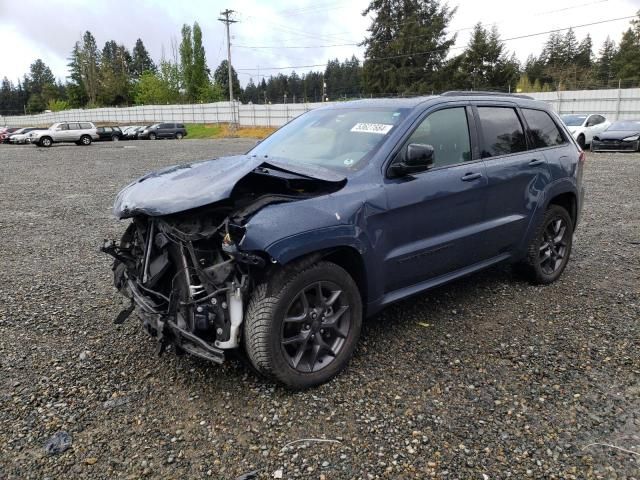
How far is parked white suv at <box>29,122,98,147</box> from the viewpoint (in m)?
34.2

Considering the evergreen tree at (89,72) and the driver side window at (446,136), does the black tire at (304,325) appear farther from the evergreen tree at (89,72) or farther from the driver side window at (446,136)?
the evergreen tree at (89,72)

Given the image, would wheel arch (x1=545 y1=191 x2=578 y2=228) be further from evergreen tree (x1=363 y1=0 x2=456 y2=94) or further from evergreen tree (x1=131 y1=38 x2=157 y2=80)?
evergreen tree (x1=131 y1=38 x2=157 y2=80)

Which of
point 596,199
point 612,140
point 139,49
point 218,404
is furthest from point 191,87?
point 218,404

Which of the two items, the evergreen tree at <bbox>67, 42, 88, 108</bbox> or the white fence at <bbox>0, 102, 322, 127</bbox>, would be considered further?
the evergreen tree at <bbox>67, 42, 88, 108</bbox>

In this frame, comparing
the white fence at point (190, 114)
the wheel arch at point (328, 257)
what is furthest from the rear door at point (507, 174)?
the white fence at point (190, 114)

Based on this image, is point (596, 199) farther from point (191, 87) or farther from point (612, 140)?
point (191, 87)

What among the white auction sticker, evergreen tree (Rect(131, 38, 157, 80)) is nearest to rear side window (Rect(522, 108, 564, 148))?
the white auction sticker

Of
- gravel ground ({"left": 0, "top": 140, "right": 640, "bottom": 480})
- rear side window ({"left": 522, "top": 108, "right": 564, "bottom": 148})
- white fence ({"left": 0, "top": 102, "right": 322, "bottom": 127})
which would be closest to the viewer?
gravel ground ({"left": 0, "top": 140, "right": 640, "bottom": 480})

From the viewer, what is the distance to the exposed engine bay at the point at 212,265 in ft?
9.43

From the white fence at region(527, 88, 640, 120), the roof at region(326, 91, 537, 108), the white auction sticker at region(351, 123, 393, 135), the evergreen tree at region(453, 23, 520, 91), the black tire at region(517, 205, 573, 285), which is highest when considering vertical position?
the evergreen tree at region(453, 23, 520, 91)

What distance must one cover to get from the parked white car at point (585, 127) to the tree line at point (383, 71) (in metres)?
8.59

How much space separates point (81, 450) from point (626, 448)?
285 centimetres

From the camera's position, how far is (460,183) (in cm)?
384

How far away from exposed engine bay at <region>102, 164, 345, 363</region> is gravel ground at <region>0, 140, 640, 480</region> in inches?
16.4
